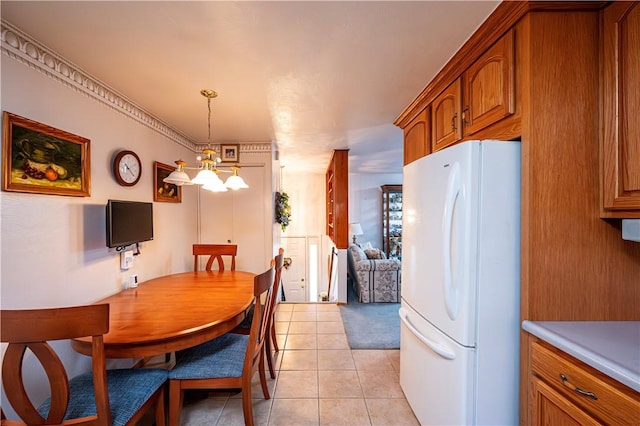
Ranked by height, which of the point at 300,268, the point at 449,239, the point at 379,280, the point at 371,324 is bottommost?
the point at 371,324

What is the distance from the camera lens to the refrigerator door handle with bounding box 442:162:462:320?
Result: 1241mm

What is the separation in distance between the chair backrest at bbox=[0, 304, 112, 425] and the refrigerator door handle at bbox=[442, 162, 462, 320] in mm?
1470

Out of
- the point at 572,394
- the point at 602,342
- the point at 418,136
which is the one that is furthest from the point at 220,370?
the point at 418,136

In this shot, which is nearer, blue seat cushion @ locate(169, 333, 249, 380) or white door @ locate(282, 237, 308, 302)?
blue seat cushion @ locate(169, 333, 249, 380)

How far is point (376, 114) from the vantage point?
244cm

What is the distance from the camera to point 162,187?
2723 mm

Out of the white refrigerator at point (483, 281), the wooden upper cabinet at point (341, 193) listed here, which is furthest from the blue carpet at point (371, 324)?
the white refrigerator at point (483, 281)

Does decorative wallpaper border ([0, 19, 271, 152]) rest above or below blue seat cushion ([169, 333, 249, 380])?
above

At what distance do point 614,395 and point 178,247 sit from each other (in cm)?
347

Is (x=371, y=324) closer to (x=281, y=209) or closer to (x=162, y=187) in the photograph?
(x=281, y=209)

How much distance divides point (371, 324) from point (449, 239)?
230 centimetres

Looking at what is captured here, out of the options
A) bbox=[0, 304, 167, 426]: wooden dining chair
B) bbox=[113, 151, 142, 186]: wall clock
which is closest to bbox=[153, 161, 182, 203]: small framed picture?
bbox=[113, 151, 142, 186]: wall clock

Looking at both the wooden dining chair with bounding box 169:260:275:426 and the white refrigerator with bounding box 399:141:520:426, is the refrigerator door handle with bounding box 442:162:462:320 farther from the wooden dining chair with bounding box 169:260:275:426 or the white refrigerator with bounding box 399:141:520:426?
the wooden dining chair with bounding box 169:260:275:426

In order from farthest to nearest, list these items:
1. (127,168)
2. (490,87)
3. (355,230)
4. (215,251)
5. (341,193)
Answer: (355,230)
(341,193)
(215,251)
(127,168)
(490,87)
